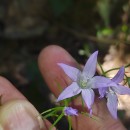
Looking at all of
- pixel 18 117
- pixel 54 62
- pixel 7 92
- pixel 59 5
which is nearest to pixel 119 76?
pixel 18 117

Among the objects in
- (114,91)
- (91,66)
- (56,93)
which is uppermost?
(91,66)

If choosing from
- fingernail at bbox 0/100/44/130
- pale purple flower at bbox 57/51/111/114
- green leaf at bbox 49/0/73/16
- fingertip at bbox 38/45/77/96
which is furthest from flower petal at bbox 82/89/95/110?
green leaf at bbox 49/0/73/16

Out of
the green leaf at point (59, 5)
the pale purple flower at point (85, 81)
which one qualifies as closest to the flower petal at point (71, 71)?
the pale purple flower at point (85, 81)

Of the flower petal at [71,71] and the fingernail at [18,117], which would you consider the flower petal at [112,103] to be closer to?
the flower petal at [71,71]

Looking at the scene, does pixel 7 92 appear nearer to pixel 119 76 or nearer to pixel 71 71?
pixel 71 71

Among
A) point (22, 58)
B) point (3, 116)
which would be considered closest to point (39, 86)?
point (22, 58)

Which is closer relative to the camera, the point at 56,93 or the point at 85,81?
the point at 85,81

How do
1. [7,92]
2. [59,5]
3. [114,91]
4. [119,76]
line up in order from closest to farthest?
[119,76] → [114,91] → [7,92] → [59,5]

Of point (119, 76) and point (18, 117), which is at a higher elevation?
point (119, 76)
